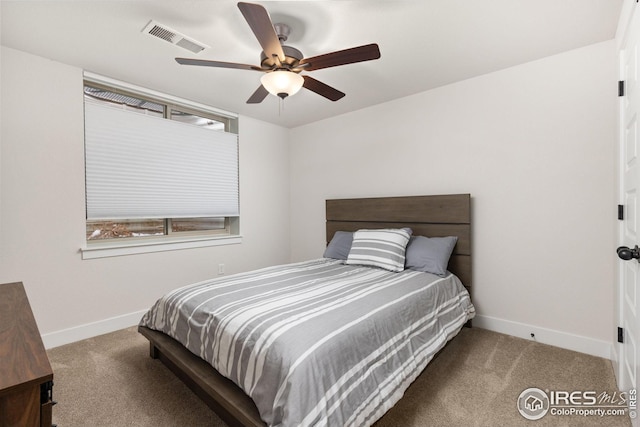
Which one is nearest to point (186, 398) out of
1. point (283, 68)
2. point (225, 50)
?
point (283, 68)

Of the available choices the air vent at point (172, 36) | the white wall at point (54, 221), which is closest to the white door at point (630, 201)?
the air vent at point (172, 36)

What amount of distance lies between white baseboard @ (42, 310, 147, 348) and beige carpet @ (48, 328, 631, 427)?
0.07 m

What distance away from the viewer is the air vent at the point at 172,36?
6.77 ft

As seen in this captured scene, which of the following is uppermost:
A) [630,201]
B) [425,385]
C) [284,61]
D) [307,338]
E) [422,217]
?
[284,61]

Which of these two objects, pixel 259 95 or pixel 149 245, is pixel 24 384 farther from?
pixel 149 245

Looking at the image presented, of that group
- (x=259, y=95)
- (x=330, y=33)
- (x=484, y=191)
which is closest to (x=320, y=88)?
(x=330, y=33)

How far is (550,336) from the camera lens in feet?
8.43

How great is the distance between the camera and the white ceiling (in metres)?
1.90

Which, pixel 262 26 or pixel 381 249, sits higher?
pixel 262 26

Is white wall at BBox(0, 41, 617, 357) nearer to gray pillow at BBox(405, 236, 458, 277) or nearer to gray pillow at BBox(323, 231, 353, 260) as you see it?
gray pillow at BBox(405, 236, 458, 277)

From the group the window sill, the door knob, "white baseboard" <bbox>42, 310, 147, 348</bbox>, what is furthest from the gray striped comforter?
the door knob

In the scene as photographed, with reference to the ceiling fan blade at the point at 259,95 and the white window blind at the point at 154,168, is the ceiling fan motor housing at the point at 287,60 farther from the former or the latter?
the white window blind at the point at 154,168

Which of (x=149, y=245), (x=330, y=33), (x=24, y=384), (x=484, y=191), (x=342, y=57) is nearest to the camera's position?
(x=24, y=384)

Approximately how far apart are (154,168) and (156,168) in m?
0.02
